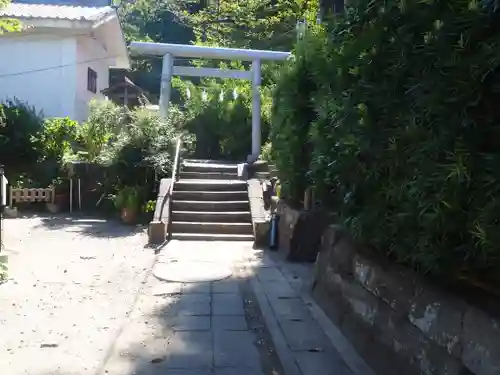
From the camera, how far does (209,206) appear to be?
11.0 meters

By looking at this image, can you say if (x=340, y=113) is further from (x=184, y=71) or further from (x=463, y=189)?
(x=184, y=71)

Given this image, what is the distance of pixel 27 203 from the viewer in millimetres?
12953

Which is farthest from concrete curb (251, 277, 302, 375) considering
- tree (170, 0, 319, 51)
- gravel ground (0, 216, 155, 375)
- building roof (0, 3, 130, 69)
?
building roof (0, 3, 130, 69)

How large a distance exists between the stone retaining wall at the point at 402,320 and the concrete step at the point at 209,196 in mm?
6054

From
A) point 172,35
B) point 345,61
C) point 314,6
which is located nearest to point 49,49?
point 314,6

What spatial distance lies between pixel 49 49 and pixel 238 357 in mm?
14196

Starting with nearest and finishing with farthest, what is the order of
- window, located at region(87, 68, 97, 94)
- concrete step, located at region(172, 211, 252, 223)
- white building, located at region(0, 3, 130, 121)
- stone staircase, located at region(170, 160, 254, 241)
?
stone staircase, located at region(170, 160, 254, 241) → concrete step, located at region(172, 211, 252, 223) → white building, located at region(0, 3, 130, 121) → window, located at region(87, 68, 97, 94)

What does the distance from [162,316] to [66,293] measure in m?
1.44

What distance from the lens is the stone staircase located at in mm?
10148

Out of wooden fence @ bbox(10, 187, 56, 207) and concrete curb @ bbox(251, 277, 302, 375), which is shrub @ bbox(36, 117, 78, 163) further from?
concrete curb @ bbox(251, 277, 302, 375)

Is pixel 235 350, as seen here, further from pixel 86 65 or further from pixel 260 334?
pixel 86 65

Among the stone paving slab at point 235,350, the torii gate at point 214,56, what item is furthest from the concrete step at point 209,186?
the stone paving slab at point 235,350

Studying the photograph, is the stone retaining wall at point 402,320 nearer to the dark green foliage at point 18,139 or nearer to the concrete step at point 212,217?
the concrete step at point 212,217

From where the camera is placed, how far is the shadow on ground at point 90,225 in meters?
10.5
